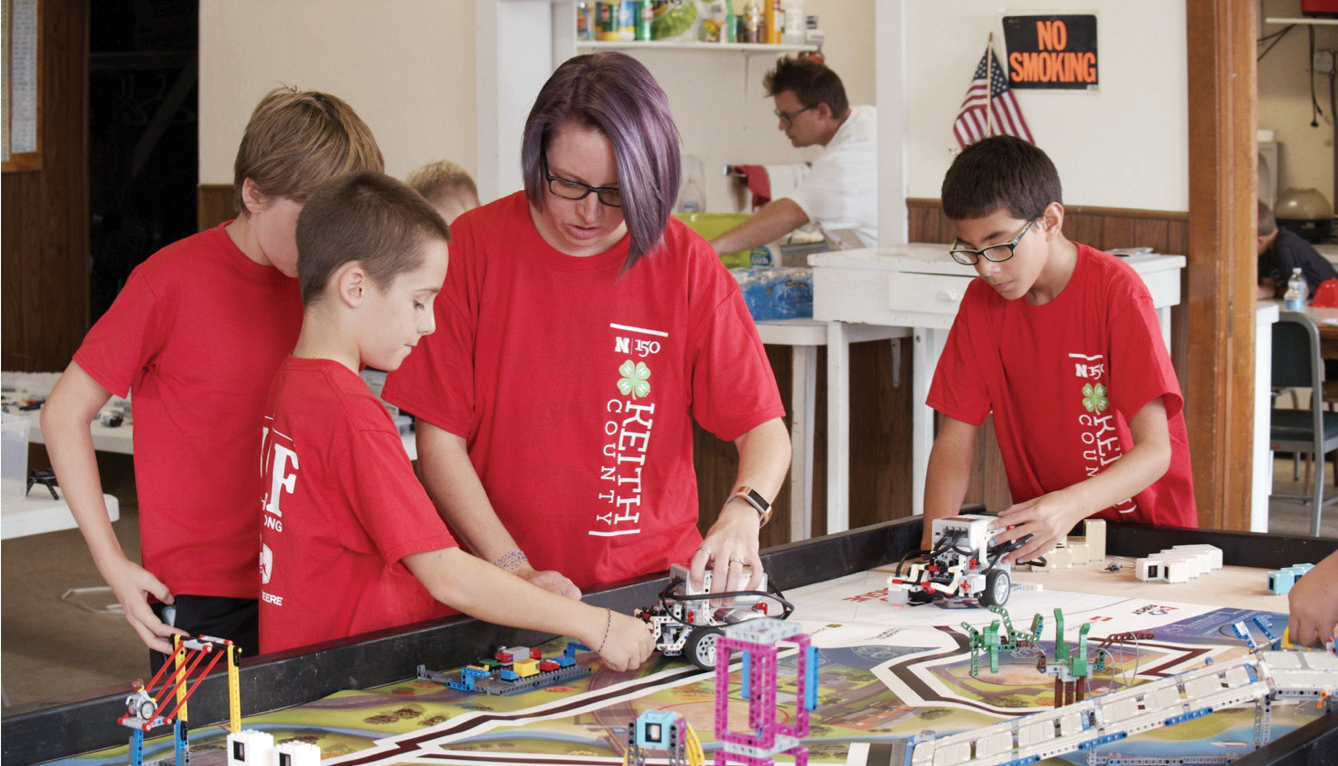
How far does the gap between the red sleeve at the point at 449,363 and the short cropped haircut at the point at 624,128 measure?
18cm

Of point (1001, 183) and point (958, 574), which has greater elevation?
point (1001, 183)

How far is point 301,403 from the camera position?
1674mm

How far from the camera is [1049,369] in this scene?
8.21 feet

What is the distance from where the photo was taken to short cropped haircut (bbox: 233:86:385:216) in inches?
78.1

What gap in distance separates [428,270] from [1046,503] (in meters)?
1.10

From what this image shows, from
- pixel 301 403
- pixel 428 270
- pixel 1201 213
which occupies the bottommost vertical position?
pixel 301 403

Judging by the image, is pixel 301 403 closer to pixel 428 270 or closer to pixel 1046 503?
pixel 428 270

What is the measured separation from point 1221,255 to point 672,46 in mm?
3067

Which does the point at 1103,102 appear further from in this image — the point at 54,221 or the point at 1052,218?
the point at 54,221

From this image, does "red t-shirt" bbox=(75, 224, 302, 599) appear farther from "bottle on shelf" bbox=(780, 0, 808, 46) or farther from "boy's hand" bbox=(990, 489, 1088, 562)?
"bottle on shelf" bbox=(780, 0, 808, 46)

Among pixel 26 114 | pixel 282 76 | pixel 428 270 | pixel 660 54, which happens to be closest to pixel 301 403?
pixel 428 270

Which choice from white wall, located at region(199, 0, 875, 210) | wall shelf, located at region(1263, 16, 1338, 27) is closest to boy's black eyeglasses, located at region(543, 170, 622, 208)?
white wall, located at region(199, 0, 875, 210)

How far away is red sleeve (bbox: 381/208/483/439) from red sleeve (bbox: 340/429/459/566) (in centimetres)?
34

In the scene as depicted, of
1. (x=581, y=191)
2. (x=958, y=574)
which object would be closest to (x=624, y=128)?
(x=581, y=191)
